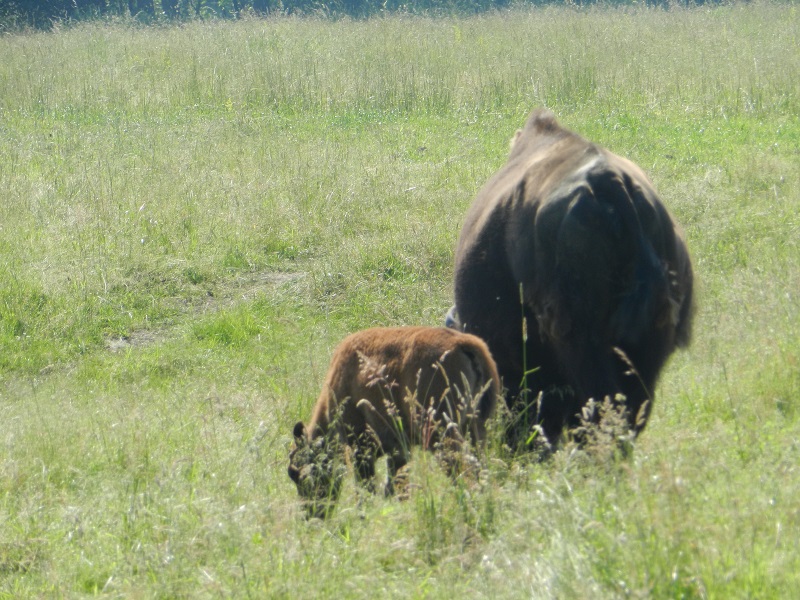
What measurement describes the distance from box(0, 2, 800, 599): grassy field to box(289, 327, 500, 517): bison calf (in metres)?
0.18

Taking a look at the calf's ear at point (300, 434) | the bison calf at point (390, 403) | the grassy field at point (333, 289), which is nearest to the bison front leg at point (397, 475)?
the bison calf at point (390, 403)

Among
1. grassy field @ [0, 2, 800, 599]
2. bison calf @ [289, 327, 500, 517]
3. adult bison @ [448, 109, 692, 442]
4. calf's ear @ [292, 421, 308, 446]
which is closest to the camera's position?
grassy field @ [0, 2, 800, 599]

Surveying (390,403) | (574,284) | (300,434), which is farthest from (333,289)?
(574,284)

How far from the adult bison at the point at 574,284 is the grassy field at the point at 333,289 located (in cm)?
38

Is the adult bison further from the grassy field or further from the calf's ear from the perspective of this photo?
the calf's ear

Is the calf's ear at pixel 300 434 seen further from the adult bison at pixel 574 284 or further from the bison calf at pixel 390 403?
the adult bison at pixel 574 284

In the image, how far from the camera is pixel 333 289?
8.99 metres

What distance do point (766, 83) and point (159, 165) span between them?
8211mm

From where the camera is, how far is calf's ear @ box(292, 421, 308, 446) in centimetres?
476

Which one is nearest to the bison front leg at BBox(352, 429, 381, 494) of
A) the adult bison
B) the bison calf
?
the bison calf

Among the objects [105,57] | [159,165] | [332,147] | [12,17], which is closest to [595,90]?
[332,147]

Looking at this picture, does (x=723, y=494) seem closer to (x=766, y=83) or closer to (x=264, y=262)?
(x=264, y=262)

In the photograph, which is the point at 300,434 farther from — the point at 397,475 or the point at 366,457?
the point at 397,475

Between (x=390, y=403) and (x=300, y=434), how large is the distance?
51 centimetres
